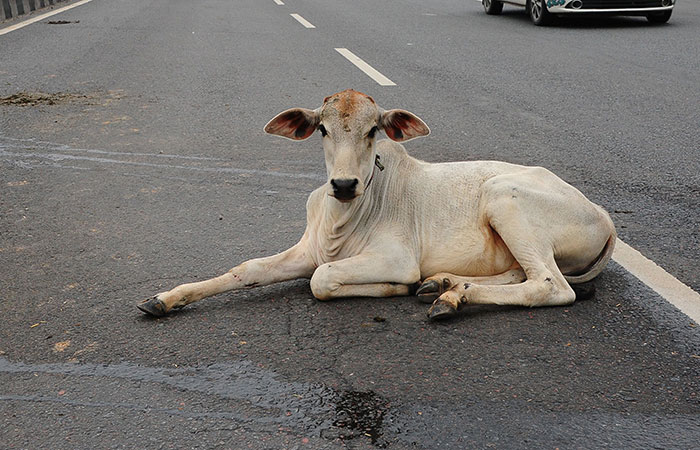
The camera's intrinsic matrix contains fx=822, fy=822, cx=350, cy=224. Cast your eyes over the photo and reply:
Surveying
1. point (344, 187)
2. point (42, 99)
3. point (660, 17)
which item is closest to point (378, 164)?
point (344, 187)

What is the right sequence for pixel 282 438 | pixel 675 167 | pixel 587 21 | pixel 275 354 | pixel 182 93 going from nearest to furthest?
1. pixel 282 438
2. pixel 275 354
3. pixel 675 167
4. pixel 182 93
5. pixel 587 21

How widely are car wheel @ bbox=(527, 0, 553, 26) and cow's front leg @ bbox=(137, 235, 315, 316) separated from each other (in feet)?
42.7

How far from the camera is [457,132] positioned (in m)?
8.25

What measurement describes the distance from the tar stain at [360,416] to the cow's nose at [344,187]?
1.07 metres

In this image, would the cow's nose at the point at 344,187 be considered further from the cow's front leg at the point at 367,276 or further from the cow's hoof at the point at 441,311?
the cow's hoof at the point at 441,311

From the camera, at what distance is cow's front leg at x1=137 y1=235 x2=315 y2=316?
167 inches

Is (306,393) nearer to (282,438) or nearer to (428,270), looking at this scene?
(282,438)

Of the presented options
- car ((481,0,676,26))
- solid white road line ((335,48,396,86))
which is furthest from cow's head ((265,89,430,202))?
car ((481,0,676,26))

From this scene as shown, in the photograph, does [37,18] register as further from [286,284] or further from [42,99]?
[286,284]

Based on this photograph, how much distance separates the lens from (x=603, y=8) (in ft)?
52.3

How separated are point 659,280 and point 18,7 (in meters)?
18.1

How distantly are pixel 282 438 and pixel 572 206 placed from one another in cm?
225

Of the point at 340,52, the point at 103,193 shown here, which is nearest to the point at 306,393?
the point at 103,193

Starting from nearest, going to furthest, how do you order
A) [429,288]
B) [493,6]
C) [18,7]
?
[429,288] → [493,6] → [18,7]
